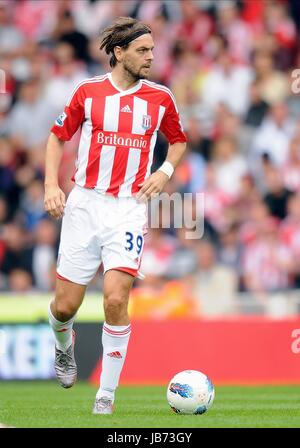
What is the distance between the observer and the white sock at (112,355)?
326 inches

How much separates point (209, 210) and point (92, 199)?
23.9 feet

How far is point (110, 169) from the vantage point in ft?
28.0

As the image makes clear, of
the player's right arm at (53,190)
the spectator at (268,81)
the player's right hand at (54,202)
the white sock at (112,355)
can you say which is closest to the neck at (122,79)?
the player's right arm at (53,190)

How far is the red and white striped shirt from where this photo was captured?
8539 millimetres

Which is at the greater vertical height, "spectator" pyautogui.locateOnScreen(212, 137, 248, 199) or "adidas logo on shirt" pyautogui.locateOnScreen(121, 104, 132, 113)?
"adidas logo on shirt" pyautogui.locateOnScreen(121, 104, 132, 113)

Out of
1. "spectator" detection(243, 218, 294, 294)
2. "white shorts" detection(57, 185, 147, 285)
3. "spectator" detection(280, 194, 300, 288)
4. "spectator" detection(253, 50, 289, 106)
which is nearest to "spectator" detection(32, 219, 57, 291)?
"spectator" detection(243, 218, 294, 294)

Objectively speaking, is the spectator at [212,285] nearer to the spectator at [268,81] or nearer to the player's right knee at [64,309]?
the spectator at [268,81]

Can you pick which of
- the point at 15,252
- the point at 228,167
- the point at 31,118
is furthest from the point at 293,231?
the point at 31,118

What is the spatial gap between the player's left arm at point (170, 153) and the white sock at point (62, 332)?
1.13 metres

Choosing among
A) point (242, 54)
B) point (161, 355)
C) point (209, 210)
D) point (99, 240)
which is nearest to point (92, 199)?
point (99, 240)

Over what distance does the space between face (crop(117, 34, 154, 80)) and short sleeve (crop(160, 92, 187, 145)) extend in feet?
1.20

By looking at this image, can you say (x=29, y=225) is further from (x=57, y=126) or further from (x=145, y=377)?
(x=57, y=126)

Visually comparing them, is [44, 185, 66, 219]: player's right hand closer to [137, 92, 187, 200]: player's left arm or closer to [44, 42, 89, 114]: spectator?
[137, 92, 187, 200]: player's left arm

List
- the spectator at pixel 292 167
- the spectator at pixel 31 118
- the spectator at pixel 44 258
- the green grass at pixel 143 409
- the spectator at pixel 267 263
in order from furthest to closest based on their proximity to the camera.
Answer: the spectator at pixel 31 118 < the spectator at pixel 292 167 < the spectator at pixel 44 258 < the spectator at pixel 267 263 < the green grass at pixel 143 409
